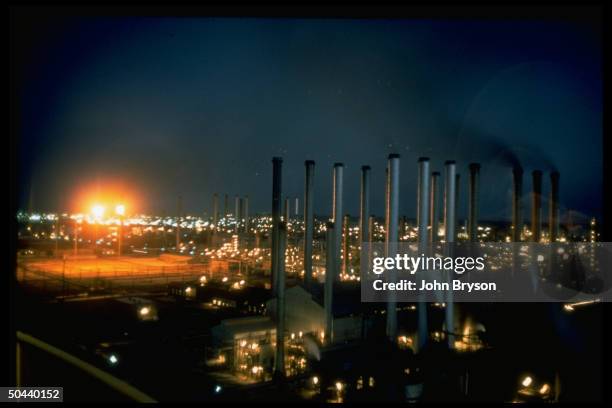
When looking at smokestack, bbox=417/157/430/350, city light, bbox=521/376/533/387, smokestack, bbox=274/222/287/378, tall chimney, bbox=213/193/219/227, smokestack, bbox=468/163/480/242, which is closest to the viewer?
city light, bbox=521/376/533/387

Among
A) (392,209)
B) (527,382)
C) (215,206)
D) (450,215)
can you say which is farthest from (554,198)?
(215,206)

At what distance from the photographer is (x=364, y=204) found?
12.9 metres

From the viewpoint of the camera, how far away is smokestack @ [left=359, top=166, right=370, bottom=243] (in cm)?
1284

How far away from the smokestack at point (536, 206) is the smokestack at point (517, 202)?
0.52 metres

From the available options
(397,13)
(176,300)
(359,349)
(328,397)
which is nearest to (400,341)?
(359,349)

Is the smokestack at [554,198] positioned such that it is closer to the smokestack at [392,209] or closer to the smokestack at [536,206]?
the smokestack at [536,206]

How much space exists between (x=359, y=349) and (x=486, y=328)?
2878 millimetres

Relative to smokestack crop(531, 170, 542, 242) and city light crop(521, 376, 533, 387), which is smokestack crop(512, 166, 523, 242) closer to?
smokestack crop(531, 170, 542, 242)

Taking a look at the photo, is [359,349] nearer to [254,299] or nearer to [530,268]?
[254,299]

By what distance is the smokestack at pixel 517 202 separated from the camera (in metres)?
13.1

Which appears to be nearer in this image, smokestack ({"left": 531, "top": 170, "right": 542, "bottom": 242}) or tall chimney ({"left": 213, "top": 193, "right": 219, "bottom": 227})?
smokestack ({"left": 531, "top": 170, "right": 542, "bottom": 242})

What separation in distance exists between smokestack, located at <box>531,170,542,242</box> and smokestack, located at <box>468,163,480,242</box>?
2946mm

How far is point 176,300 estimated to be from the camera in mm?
11219

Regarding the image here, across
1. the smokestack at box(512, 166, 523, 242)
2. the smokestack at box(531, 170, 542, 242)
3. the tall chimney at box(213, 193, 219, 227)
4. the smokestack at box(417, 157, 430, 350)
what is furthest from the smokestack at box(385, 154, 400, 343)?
the tall chimney at box(213, 193, 219, 227)
